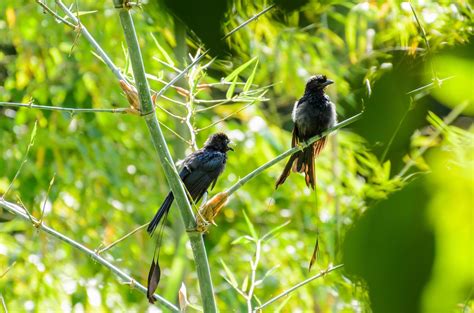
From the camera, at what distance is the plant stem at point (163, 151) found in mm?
922

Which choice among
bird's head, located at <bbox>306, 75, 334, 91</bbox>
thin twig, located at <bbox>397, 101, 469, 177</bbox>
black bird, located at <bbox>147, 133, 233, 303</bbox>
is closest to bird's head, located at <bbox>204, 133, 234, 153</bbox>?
black bird, located at <bbox>147, 133, 233, 303</bbox>

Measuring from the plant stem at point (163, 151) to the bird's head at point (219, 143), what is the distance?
1060 mm

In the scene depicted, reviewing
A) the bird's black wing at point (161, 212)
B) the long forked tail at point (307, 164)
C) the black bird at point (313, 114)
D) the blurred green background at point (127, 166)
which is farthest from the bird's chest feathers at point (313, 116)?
the bird's black wing at point (161, 212)

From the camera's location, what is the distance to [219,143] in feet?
7.27

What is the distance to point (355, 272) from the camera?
35 cm

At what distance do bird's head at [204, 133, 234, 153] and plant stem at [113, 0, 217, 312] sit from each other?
1.06 meters

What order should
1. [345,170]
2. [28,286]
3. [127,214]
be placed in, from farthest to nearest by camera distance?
1. [127,214]
2. [28,286]
3. [345,170]

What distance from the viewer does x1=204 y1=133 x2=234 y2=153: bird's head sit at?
2.18 meters

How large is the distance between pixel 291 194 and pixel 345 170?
2.55 ft

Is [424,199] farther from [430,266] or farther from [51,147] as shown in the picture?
[51,147]

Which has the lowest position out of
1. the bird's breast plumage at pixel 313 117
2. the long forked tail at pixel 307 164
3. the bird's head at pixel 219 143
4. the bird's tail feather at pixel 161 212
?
the bird's head at pixel 219 143

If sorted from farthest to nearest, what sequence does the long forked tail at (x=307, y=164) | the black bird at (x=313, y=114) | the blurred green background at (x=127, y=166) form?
the blurred green background at (x=127, y=166)
the black bird at (x=313, y=114)
the long forked tail at (x=307, y=164)

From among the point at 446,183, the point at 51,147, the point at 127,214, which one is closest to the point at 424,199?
the point at 446,183

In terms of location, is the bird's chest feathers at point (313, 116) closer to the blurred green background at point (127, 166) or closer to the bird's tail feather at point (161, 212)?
the blurred green background at point (127, 166)
